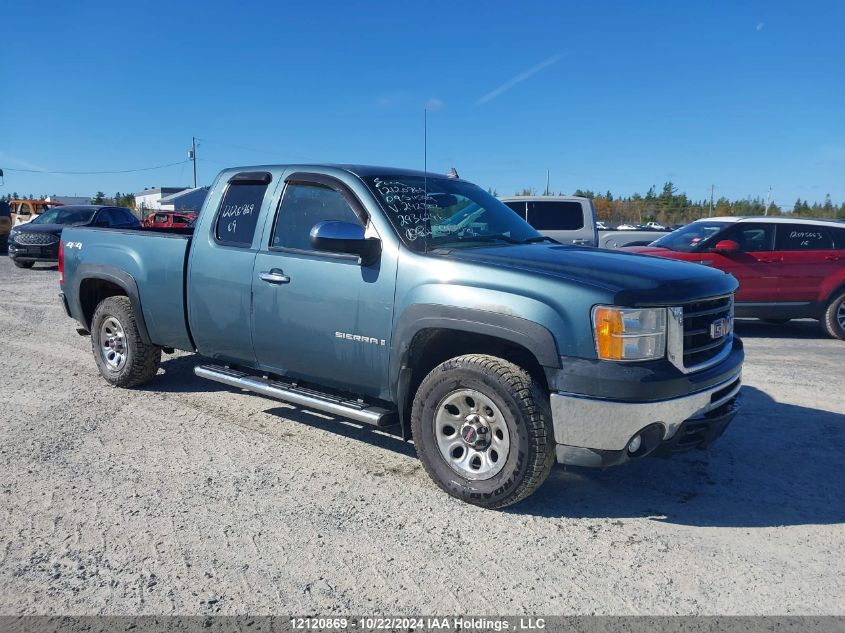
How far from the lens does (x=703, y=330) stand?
3883 mm

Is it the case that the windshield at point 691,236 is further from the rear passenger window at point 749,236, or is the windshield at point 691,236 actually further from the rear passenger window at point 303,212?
the rear passenger window at point 303,212

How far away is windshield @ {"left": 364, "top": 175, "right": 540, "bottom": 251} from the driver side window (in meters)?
6.07

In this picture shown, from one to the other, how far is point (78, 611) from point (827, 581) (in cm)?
334

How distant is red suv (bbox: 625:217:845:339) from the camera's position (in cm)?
977

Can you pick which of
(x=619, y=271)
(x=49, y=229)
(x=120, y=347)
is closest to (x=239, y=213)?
(x=120, y=347)

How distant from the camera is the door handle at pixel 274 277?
4629 mm

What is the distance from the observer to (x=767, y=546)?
3506 mm

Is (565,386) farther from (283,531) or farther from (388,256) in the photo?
(283,531)

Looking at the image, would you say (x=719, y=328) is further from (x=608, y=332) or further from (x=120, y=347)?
(x=120, y=347)

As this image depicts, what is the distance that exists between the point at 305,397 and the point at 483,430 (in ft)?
4.41

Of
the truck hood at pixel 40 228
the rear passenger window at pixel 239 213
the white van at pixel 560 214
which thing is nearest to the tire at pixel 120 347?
the rear passenger window at pixel 239 213

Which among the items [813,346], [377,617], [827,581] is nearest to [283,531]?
[377,617]

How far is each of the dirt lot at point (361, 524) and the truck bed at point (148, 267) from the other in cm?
70

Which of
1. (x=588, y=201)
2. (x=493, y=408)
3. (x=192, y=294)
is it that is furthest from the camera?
(x=588, y=201)
